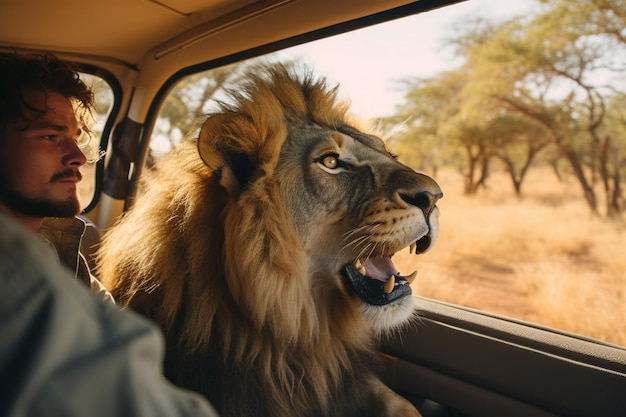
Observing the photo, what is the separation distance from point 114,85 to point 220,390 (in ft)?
8.74

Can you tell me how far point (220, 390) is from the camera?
1.63 metres

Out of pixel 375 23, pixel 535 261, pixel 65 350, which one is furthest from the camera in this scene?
pixel 535 261

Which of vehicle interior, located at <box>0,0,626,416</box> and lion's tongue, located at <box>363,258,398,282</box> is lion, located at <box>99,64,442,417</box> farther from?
vehicle interior, located at <box>0,0,626,416</box>

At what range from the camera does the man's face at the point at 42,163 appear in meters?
1.67

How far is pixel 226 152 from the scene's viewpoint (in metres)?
1.75

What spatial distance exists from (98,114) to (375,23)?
7.30ft

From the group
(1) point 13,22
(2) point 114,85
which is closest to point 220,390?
(1) point 13,22

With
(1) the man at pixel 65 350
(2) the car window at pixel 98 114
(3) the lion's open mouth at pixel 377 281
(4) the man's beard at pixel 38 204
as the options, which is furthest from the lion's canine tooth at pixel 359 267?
(2) the car window at pixel 98 114

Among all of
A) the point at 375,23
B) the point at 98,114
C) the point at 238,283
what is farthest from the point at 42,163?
the point at 98,114

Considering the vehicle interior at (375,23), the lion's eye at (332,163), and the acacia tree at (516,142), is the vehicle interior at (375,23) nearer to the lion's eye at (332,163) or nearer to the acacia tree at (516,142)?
the lion's eye at (332,163)

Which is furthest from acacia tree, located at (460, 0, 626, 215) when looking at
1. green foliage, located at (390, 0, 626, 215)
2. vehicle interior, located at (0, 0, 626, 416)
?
vehicle interior, located at (0, 0, 626, 416)

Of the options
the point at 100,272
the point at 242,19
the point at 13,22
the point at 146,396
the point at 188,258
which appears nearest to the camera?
the point at 146,396

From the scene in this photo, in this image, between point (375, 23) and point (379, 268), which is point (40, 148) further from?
point (375, 23)

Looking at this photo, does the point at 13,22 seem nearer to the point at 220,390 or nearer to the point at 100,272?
the point at 100,272
